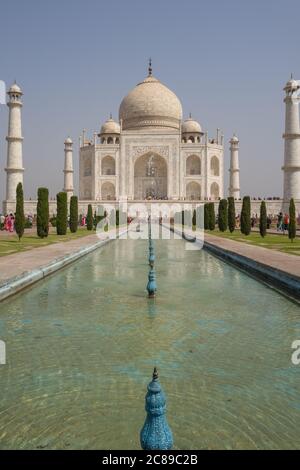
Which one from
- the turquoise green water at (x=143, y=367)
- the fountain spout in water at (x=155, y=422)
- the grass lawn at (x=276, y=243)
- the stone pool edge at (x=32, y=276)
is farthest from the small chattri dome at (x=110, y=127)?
the fountain spout in water at (x=155, y=422)

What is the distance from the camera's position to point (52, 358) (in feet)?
11.1

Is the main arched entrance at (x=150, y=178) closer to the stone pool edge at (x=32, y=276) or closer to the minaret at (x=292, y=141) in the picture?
the minaret at (x=292, y=141)

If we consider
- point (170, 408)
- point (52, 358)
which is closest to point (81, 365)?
point (52, 358)

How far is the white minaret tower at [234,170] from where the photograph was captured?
1629 inches

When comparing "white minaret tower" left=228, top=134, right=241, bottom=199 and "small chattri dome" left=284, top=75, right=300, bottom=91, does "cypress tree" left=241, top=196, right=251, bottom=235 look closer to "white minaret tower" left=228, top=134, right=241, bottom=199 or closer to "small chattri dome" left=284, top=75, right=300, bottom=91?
"small chattri dome" left=284, top=75, right=300, bottom=91

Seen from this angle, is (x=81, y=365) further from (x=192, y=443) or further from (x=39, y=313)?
(x=39, y=313)

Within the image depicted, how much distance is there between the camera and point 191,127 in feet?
146

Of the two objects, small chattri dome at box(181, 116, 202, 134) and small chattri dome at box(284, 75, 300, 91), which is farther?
small chattri dome at box(181, 116, 202, 134)

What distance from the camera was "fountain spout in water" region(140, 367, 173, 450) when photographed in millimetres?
1747

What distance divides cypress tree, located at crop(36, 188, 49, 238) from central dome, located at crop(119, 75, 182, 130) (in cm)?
2868

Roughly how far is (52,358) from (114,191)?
39.1m

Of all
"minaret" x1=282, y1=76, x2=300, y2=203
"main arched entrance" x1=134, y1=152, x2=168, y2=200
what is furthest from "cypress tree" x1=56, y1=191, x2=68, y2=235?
"main arched entrance" x1=134, y1=152, x2=168, y2=200

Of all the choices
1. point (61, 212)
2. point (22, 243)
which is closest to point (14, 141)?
point (61, 212)

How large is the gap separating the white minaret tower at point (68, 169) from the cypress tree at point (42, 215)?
25.0 m
